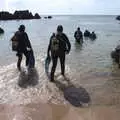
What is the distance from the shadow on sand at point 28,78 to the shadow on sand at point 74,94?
0.90m

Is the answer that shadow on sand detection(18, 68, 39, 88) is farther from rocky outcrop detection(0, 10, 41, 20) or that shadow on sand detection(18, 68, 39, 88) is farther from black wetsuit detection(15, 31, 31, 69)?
rocky outcrop detection(0, 10, 41, 20)

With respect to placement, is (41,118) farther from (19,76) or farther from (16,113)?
(19,76)

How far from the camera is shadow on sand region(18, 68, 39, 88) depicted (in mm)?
11184

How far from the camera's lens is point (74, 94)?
9969 millimetres

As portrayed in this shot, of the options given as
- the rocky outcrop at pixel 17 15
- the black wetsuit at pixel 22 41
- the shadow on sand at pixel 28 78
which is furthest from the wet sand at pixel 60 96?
the rocky outcrop at pixel 17 15

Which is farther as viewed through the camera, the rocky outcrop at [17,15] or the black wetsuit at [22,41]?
the rocky outcrop at [17,15]

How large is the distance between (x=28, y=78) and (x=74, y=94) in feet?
8.60

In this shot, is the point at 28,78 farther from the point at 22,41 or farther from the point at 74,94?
the point at 74,94

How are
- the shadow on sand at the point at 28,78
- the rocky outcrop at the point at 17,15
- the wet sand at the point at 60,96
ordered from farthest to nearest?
the rocky outcrop at the point at 17,15 < the shadow on sand at the point at 28,78 < the wet sand at the point at 60,96

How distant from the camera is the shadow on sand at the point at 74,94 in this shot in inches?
360

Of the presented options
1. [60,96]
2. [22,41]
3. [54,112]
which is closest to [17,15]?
[22,41]

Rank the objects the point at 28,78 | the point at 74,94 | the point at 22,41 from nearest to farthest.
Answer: the point at 74,94 < the point at 28,78 < the point at 22,41

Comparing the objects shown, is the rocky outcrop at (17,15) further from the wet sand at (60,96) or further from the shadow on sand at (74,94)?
the shadow on sand at (74,94)

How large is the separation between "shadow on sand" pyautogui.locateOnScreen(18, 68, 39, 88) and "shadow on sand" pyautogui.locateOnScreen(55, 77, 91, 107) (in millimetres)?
895
